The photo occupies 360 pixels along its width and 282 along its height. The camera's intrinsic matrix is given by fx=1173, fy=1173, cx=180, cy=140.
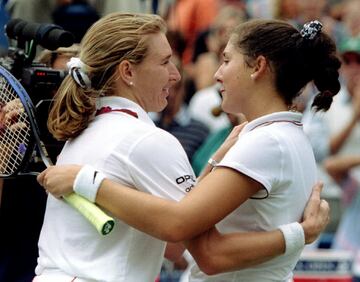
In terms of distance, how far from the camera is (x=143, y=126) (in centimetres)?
407

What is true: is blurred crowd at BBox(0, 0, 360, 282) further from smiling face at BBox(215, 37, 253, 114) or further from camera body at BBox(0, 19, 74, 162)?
smiling face at BBox(215, 37, 253, 114)

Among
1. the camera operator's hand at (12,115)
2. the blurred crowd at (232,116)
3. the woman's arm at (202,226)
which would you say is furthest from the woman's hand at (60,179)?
the blurred crowd at (232,116)

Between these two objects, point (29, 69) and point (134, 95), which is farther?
point (29, 69)

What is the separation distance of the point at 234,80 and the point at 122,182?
54cm

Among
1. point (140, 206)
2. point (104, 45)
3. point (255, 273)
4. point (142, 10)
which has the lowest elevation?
point (142, 10)

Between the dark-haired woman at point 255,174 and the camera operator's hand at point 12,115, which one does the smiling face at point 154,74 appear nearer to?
the dark-haired woman at point 255,174

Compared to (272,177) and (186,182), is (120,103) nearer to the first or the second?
(186,182)

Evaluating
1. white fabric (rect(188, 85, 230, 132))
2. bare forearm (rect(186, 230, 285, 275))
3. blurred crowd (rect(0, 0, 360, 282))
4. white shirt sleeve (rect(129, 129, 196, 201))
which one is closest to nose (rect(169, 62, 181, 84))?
white shirt sleeve (rect(129, 129, 196, 201))

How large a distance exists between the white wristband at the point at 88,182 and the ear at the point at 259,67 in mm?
640

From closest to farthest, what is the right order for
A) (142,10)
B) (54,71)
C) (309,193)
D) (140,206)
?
1. (140,206)
2. (309,193)
3. (54,71)
4. (142,10)

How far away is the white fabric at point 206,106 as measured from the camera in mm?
8367

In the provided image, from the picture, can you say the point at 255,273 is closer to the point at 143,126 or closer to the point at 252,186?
the point at 252,186

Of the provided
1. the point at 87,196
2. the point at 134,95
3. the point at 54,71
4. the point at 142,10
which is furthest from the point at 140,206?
the point at 142,10

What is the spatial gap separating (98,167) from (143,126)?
21 centimetres
